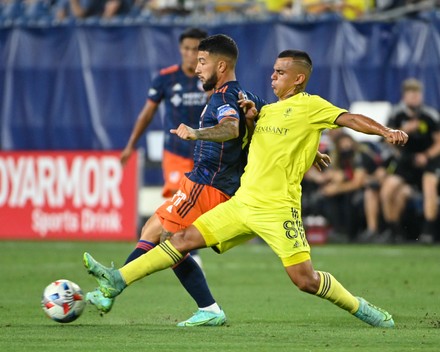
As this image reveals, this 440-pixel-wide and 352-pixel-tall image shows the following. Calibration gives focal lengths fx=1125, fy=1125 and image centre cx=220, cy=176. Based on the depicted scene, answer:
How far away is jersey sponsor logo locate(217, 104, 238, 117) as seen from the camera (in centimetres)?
800

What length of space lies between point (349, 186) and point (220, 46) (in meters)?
9.85

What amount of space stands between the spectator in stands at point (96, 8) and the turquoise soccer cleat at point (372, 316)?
12907mm

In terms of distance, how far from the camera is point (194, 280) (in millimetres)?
8781

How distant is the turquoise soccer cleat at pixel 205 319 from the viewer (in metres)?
8.66

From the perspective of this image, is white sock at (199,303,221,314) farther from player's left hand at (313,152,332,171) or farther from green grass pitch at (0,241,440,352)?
player's left hand at (313,152,332,171)

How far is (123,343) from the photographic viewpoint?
745 cm

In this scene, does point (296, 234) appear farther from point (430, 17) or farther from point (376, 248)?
point (430, 17)

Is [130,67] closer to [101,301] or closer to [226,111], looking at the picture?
[226,111]

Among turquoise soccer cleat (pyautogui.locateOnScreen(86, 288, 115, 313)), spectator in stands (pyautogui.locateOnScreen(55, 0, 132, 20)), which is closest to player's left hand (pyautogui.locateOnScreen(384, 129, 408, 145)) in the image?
turquoise soccer cleat (pyautogui.locateOnScreen(86, 288, 115, 313))

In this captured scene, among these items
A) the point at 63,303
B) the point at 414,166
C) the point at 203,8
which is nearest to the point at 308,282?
the point at 63,303

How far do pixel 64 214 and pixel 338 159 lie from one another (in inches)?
176

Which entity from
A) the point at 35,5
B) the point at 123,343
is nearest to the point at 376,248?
the point at 35,5

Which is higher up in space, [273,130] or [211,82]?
[211,82]

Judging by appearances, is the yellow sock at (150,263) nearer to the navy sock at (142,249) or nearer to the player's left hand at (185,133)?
the navy sock at (142,249)
